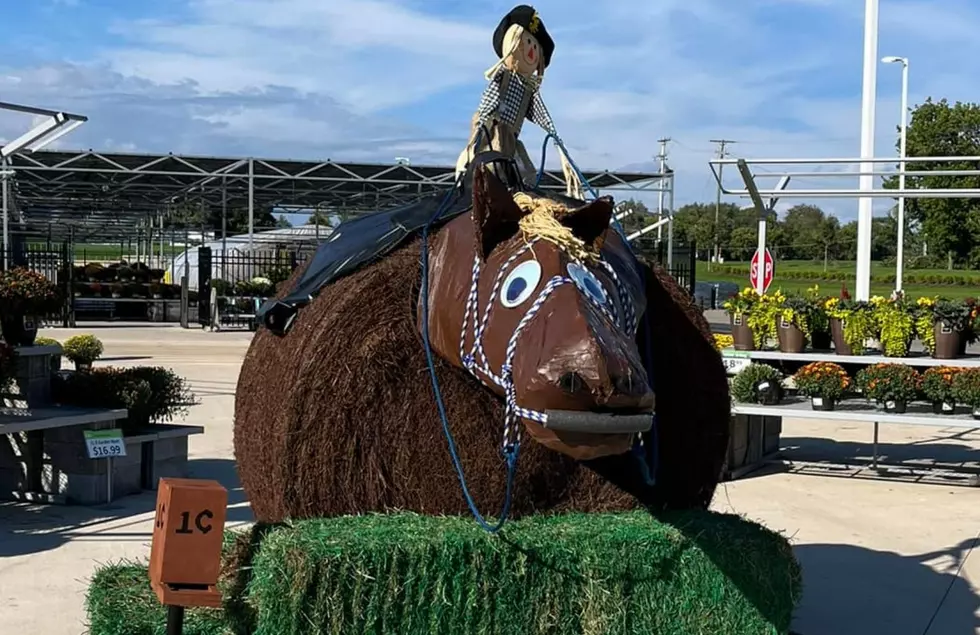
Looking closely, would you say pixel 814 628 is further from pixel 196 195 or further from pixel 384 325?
pixel 196 195

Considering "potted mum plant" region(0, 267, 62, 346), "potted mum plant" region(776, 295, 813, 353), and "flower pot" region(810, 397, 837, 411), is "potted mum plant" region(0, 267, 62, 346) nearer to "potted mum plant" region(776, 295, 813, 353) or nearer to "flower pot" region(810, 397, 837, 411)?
"potted mum plant" region(776, 295, 813, 353)

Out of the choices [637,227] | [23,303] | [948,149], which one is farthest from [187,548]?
[948,149]

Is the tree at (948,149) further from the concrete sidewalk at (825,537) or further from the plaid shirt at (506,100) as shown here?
the plaid shirt at (506,100)

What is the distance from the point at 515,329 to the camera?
366 cm

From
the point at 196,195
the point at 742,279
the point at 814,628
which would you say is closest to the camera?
the point at 814,628

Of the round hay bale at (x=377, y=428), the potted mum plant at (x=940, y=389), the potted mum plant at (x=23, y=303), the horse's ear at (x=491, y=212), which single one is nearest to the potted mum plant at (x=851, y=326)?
the potted mum plant at (x=940, y=389)

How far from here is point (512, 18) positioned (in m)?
5.27

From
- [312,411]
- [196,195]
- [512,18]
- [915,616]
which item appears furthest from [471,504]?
[196,195]

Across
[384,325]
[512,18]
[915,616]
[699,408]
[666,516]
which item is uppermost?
[512,18]

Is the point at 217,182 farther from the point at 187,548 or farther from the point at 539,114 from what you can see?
the point at 187,548

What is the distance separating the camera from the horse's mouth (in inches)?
126

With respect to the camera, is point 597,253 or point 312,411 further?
point 312,411

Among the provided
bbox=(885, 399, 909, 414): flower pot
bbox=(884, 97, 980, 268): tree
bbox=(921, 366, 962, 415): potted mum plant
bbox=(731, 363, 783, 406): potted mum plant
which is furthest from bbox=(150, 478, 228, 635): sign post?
bbox=(884, 97, 980, 268): tree

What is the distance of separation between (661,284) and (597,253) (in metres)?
1.34
